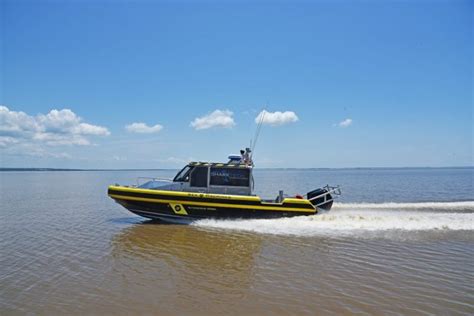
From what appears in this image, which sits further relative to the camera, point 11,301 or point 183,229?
point 183,229

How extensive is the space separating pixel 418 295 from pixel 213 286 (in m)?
3.66

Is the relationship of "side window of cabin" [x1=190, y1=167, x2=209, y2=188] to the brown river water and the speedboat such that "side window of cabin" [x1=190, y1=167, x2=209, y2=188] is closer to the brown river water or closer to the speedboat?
the speedboat

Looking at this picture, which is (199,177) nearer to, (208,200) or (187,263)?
(208,200)

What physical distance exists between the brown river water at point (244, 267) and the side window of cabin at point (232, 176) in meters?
1.52

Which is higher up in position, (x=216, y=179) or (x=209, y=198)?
(x=216, y=179)

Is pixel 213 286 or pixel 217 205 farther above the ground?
pixel 217 205

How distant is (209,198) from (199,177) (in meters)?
0.96

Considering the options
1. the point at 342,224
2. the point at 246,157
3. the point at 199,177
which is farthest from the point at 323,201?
the point at 199,177

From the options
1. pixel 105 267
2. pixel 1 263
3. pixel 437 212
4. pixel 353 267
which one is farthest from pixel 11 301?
pixel 437 212

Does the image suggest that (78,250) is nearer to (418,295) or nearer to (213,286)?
(213,286)

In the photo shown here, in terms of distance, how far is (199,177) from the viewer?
12.8m

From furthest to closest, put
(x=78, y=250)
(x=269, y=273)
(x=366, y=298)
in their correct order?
(x=78, y=250), (x=269, y=273), (x=366, y=298)

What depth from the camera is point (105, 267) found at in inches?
300

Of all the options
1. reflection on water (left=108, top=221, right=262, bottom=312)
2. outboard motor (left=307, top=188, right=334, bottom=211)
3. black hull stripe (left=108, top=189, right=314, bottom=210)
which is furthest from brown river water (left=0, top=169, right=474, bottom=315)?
outboard motor (left=307, top=188, right=334, bottom=211)
